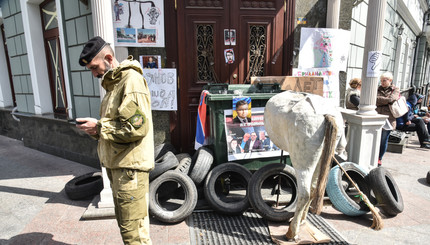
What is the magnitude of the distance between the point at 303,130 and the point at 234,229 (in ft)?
4.82

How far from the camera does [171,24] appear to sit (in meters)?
4.29

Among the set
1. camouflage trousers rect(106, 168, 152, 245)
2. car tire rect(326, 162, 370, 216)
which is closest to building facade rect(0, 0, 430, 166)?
car tire rect(326, 162, 370, 216)

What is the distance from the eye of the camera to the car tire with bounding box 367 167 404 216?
3.05 metres

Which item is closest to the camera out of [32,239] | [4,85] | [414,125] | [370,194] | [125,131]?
[125,131]

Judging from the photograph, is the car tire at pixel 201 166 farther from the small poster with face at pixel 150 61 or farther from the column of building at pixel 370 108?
the column of building at pixel 370 108

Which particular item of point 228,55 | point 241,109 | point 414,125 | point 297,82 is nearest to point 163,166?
point 241,109

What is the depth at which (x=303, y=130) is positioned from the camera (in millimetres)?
2332

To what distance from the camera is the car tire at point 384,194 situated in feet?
10.00

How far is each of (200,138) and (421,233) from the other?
10.3 ft

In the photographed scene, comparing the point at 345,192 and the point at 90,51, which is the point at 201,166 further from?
the point at 90,51

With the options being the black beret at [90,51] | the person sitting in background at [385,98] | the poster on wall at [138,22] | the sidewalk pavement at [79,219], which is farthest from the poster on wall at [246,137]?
the person sitting in background at [385,98]

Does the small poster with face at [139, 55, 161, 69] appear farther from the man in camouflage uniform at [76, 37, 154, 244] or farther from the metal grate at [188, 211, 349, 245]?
the metal grate at [188, 211, 349, 245]

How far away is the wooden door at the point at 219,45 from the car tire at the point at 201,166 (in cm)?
99

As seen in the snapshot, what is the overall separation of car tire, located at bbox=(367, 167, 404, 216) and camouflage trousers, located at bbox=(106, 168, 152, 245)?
2.87 meters
